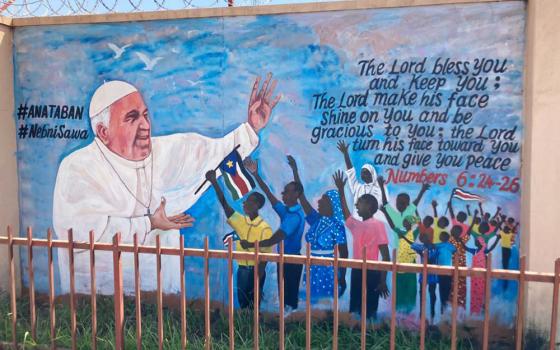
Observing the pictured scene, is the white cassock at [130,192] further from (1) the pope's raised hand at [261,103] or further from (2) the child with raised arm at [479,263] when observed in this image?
(2) the child with raised arm at [479,263]

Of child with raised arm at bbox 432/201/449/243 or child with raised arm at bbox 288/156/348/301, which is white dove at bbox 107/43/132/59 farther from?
child with raised arm at bbox 432/201/449/243

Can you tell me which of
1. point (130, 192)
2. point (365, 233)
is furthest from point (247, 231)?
point (130, 192)

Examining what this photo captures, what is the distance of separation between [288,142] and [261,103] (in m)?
0.42

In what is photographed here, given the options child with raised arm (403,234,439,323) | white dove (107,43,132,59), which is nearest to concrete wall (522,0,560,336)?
child with raised arm (403,234,439,323)

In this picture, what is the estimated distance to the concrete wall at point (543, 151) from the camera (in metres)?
3.85

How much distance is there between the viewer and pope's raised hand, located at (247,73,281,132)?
14.9 feet

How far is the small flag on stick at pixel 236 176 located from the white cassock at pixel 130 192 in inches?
2.5

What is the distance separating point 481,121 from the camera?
4.16m

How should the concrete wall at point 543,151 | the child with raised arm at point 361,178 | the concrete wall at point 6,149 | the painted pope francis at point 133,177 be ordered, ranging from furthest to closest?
the concrete wall at point 6,149 < the painted pope francis at point 133,177 < the child with raised arm at point 361,178 < the concrete wall at point 543,151

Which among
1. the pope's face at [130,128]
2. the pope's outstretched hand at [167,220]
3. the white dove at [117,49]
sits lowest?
the pope's outstretched hand at [167,220]

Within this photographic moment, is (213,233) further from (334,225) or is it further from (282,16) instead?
(282,16)

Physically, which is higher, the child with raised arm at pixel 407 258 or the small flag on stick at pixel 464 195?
the small flag on stick at pixel 464 195

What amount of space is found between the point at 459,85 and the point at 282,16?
5.15ft

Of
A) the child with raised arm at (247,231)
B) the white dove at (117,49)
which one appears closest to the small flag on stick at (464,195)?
the child with raised arm at (247,231)
